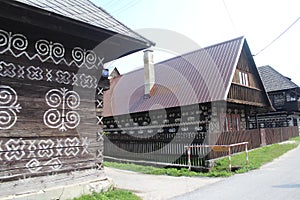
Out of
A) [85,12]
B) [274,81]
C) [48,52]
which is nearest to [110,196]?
[48,52]

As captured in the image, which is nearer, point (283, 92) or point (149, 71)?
point (149, 71)

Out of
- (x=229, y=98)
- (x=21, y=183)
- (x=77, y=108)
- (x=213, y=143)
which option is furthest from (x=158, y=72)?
(x=21, y=183)

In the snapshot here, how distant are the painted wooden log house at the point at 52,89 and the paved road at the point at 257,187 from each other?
2863mm

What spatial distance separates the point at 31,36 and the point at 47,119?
1760mm

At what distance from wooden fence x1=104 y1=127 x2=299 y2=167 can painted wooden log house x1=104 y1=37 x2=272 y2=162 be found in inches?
2.0

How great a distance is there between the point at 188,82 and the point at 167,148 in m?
4.55

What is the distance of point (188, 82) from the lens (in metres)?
15.5

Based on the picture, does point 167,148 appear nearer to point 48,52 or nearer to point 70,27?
point 48,52

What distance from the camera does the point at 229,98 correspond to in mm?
13844

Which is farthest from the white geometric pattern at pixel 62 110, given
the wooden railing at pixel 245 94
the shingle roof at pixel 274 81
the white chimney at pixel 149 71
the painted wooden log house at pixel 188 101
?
the shingle roof at pixel 274 81

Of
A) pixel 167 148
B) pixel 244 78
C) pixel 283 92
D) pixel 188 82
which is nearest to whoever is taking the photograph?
pixel 167 148

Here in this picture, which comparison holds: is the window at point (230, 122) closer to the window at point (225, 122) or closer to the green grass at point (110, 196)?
the window at point (225, 122)

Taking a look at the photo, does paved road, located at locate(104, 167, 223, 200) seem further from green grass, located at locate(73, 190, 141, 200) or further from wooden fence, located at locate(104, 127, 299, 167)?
wooden fence, located at locate(104, 127, 299, 167)

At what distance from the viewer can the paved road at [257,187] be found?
6211 millimetres
